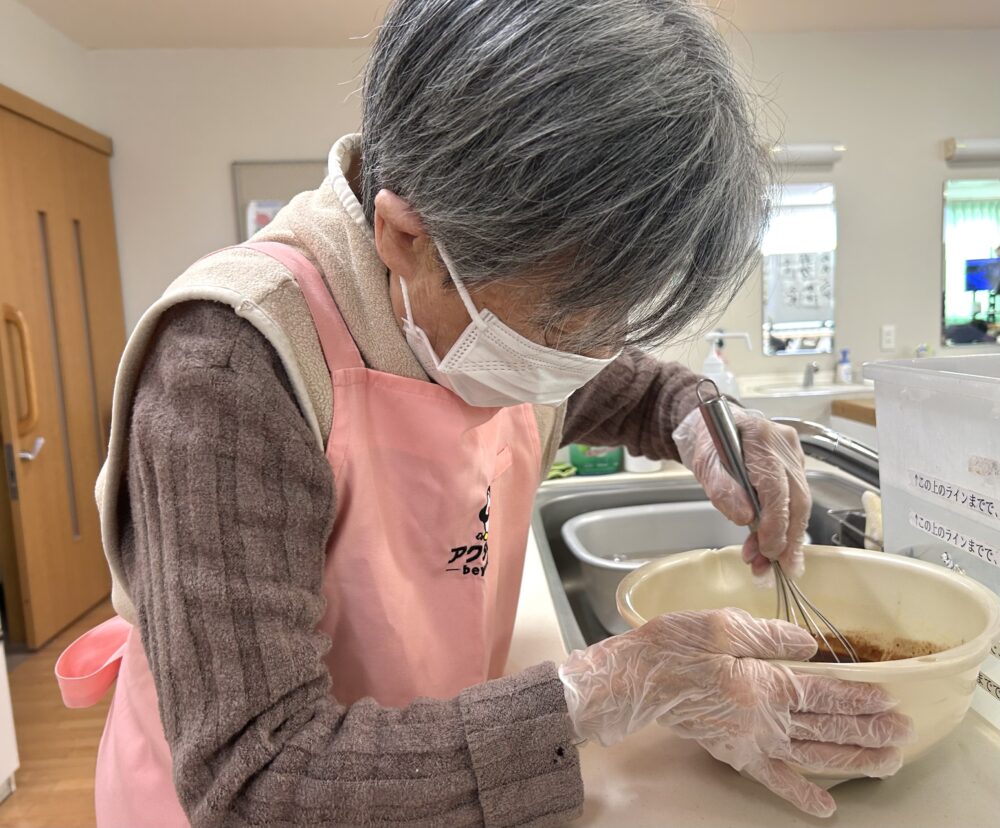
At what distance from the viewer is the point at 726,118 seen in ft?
1.53

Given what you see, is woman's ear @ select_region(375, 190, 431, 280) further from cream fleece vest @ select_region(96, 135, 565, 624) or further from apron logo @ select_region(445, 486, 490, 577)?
apron logo @ select_region(445, 486, 490, 577)

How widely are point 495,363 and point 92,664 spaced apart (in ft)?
1.83

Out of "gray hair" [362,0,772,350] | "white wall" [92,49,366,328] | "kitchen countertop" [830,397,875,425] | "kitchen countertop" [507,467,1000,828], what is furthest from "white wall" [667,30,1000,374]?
"gray hair" [362,0,772,350]

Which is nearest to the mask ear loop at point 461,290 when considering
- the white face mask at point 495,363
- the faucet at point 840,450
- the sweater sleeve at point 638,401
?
the white face mask at point 495,363

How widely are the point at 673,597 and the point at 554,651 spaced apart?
16 centimetres

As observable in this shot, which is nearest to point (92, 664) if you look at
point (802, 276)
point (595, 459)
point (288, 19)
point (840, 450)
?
point (840, 450)

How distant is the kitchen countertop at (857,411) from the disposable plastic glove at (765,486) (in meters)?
1.38

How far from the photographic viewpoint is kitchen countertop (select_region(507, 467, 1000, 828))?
1.74ft

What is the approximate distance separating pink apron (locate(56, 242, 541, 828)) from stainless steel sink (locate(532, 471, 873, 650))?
0.25 meters

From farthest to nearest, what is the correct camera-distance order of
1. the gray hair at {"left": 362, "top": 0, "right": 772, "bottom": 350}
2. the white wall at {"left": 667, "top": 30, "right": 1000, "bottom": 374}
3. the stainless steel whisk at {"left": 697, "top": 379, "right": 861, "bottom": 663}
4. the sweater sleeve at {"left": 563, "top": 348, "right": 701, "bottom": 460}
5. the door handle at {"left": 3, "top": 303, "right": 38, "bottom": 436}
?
1. the white wall at {"left": 667, "top": 30, "right": 1000, "bottom": 374}
2. the door handle at {"left": 3, "top": 303, "right": 38, "bottom": 436}
3. the sweater sleeve at {"left": 563, "top": 348, "right": 701, "bottom": 460}
4. the stainless steel whisk at {"left": 697, "top": 379, "right": 861, "bottom": 663}
5. the gray hair at {"left": 362, "top": 0, "right": 772, "bottom": 350}

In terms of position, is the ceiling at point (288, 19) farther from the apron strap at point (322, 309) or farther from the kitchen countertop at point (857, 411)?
the apron strap at point (322, 309)

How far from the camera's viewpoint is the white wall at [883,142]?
323cm

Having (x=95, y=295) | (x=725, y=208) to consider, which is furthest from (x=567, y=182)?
(x=95, y=295)

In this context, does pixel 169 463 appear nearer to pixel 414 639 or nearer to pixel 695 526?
pixel 414 639
